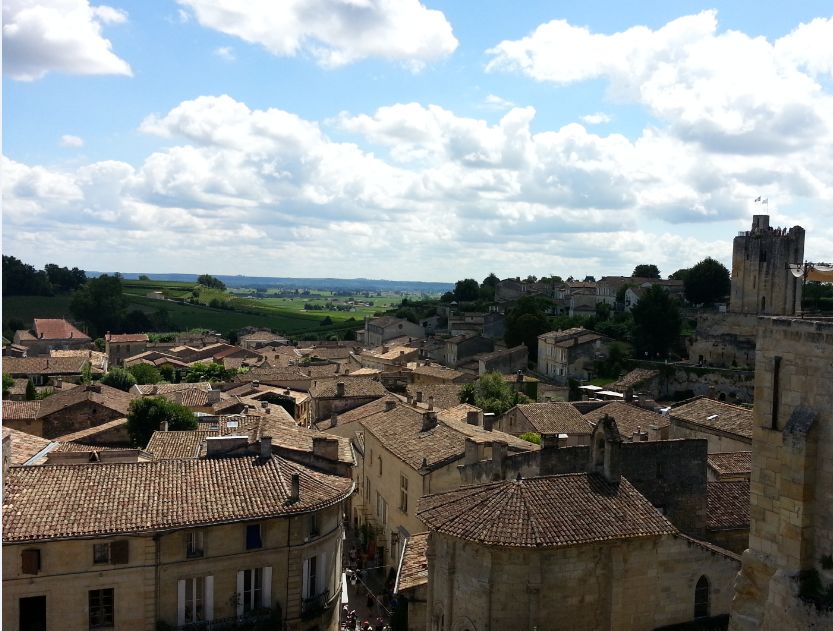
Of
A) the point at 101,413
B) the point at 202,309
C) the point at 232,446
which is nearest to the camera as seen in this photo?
the point at 232,446

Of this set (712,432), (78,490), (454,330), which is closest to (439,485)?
(78,490)

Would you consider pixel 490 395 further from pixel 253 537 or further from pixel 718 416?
pixel 253 537

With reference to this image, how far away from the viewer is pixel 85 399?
5309cm

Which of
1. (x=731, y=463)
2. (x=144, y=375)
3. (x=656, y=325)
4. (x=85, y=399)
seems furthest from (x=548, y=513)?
(x=144, y=375)

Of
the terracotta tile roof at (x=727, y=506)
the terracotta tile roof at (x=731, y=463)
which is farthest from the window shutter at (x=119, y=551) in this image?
the terracotta tile roof at (x=731, y=463)

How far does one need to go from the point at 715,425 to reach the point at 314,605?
27383 mm

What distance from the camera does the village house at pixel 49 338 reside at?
122312 millimetres

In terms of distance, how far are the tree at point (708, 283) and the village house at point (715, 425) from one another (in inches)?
2543

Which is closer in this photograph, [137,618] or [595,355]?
[137,618]

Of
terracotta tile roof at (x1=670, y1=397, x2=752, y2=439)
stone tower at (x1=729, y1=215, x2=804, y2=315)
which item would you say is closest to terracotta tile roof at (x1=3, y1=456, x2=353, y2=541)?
terracotta tile roof at (x1=670, y1=397, x2=752, y2=439)

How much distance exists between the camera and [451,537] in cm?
1992

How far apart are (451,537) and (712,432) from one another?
27.5 m

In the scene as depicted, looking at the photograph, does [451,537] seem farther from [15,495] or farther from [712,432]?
[712,432]

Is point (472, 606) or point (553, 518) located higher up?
point (553, 518)
